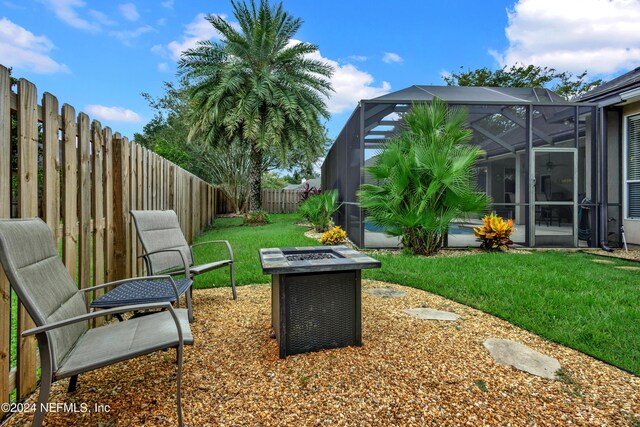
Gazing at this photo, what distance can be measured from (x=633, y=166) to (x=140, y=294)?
8.27m

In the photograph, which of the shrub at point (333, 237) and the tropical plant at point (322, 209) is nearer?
the shrub at point (333, 237)

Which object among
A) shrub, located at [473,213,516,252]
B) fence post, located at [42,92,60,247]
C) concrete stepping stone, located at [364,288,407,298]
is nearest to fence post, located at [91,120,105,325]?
fence post, located at [42,92,60,247]

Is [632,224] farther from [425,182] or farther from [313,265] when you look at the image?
[313,265]

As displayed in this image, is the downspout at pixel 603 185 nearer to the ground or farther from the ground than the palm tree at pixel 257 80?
nearer to the ground

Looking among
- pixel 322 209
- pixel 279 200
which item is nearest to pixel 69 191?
pixel 322 209

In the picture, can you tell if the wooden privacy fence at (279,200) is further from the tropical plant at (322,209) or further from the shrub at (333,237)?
the shrub at (333,237)

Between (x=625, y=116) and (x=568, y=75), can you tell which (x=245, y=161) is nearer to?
(x=625, y=116)

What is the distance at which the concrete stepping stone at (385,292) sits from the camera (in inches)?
136

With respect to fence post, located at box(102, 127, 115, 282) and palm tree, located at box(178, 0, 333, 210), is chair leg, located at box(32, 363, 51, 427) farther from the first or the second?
palm tree, located at box(178, 0, 333, 210)

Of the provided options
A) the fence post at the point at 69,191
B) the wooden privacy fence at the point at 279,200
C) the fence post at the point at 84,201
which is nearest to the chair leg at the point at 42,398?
the fence post at the point at 69,191

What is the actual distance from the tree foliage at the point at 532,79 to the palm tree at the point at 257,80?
1136 cm

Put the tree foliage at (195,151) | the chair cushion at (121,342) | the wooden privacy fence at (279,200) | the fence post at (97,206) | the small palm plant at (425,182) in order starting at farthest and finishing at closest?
the wooden privacy fence at (279,200), the tree foliage at (195,151), the small palm plant at (425,182), the fence post at (97,206), the chair cushion at (121,342)

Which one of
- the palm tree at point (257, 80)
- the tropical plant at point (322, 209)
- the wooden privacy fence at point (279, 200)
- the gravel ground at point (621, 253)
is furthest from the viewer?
the wooden privacy fence at point (279, 200)

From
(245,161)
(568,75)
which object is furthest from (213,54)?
(568,75)
